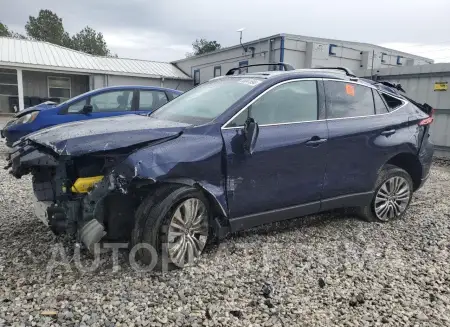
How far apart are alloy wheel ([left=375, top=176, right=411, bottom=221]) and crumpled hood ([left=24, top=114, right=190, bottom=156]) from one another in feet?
8.41

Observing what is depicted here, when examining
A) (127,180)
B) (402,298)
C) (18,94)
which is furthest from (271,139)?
(18,94)

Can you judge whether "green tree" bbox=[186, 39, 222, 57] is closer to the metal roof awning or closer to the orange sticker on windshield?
the metal roof awning

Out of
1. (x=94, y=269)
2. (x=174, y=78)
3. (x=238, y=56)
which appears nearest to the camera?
(x=94, y=269)

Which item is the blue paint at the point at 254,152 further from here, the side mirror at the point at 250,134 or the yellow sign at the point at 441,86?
the yellow sign at the point at 441,86

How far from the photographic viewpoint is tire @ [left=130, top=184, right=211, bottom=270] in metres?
2.86

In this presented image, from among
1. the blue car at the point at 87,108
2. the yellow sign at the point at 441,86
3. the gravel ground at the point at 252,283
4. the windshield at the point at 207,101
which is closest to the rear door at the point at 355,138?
the gravel ground at the point at 252,283

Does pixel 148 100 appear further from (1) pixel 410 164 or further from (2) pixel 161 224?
(2) pixel 161 224

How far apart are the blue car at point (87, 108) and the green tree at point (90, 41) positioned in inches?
2006

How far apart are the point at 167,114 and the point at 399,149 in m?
2.69

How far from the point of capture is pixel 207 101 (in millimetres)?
3688

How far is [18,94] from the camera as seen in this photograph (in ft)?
61.1

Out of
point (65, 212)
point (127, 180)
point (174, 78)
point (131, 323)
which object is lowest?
point (131, 323)

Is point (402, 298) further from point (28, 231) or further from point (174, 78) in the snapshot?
point (174, 78)

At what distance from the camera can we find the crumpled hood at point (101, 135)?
2.75m
